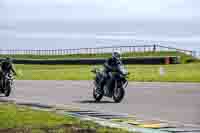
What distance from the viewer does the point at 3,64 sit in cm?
2656

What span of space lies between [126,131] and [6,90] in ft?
45.5

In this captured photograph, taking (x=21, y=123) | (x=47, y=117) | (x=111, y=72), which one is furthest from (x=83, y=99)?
(x=21, y=123)

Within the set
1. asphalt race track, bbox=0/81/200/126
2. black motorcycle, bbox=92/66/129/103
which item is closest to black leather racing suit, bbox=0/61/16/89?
asphalt race track, bbox=0/81/200/126

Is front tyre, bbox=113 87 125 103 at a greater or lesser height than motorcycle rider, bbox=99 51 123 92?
lesser

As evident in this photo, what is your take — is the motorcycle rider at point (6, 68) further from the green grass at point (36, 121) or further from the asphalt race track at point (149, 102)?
the green grass at point (36, 121)

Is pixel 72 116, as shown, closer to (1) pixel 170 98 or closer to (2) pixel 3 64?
(1) pixel 170 98

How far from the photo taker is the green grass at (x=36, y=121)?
13555mm

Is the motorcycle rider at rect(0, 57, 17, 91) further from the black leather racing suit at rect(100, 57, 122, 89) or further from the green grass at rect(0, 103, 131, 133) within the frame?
the green grass at rect(0, 103, 131, 133)

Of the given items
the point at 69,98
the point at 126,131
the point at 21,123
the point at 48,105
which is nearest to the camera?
the point at 126,131

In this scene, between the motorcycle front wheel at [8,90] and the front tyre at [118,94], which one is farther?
the motorcycle front wheel at [8,90]

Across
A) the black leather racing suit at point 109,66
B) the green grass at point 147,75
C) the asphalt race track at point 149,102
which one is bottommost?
the green grass at point 147,75

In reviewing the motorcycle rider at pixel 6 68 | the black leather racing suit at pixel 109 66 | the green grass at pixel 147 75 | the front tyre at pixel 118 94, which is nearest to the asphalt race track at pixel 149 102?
the front tyre at pixel 118 94

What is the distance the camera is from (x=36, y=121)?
49.4 ft

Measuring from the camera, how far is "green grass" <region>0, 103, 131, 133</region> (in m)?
13.6
